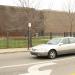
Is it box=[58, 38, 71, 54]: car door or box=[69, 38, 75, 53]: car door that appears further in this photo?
box=[69, 38, 75, 53]: car door

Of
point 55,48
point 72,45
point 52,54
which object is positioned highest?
point 72,45

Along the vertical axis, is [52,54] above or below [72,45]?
below

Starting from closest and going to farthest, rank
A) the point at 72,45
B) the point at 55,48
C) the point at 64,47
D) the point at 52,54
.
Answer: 1. the point at 52,54
2. the point at 55,48
3. the point at 64,47
4. the point at 72,45

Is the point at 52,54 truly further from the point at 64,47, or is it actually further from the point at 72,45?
the point at 72,45

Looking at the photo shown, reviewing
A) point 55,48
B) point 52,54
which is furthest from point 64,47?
point 52,54

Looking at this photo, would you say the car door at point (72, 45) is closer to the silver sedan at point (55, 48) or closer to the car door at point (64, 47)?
the silver sedan at point (55, 48)

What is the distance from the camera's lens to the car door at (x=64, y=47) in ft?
54.1

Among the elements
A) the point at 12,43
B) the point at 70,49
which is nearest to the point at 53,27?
the point at 12,43

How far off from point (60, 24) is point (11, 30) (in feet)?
44.9

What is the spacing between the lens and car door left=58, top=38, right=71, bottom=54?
16500mm

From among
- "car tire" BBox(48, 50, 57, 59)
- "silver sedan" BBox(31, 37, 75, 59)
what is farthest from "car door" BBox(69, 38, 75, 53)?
"car tire" BBox(48, 50, 57, 59)

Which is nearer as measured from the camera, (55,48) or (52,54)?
(52,54)

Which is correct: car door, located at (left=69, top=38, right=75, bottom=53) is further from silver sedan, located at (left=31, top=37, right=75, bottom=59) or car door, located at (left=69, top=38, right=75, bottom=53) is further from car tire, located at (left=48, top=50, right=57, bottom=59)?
car tire, located at (left=48, top=50, right=57, bottom=59)

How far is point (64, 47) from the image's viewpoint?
16.7m
